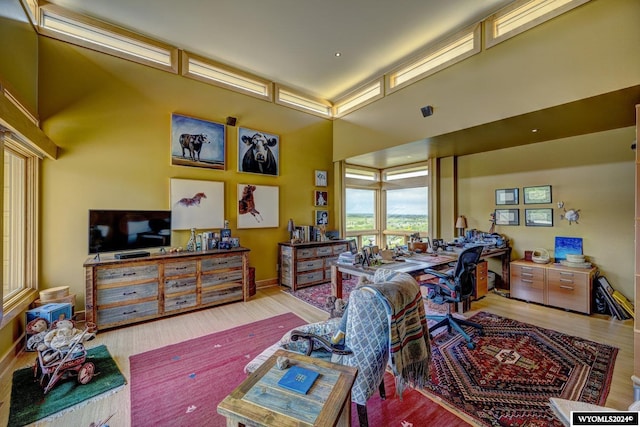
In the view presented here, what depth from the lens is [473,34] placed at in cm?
340

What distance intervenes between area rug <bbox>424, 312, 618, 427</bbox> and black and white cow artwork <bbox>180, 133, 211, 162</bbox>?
165 inches

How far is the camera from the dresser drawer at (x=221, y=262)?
3.74 meters

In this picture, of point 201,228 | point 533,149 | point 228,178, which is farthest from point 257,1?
point 533,149

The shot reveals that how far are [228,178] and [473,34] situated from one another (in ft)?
13.7

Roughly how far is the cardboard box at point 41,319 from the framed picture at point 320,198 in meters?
4.05

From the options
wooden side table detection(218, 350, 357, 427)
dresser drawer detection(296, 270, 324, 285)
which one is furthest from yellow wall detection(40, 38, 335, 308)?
wooden side table detection(218, 350, 357, 427)

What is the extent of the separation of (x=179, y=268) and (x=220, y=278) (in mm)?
593

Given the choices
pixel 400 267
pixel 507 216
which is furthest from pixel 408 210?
pixel 400 267

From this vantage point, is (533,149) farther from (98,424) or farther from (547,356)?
(98,424)

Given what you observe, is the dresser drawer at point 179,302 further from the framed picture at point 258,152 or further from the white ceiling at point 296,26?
the white ceiling at point 296,26

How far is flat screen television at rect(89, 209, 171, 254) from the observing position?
→ 10.5ft

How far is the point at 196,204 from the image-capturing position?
4.04 m

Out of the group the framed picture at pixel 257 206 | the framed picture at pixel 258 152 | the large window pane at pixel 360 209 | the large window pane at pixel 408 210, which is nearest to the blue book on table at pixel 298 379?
the framed picture at pixel 257 206

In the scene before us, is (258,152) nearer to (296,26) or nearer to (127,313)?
(296,26)
